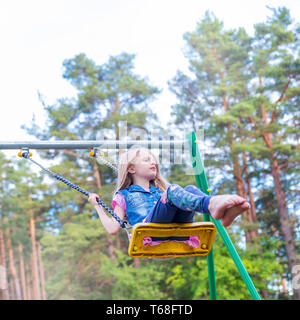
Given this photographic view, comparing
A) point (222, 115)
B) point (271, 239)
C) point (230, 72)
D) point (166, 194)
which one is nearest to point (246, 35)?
point (230, 72)

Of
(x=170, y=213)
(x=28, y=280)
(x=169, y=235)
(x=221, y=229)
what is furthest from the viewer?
(x=28, y=280)

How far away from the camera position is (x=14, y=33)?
50.2 feet

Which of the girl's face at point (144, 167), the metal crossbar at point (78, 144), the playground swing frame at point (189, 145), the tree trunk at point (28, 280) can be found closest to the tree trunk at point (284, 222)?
the playground swing frame at point (189, 145)

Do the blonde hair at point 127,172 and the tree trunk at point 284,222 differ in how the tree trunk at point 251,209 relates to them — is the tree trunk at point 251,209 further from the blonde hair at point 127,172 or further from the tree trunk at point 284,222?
the blonde hair at point 127,172

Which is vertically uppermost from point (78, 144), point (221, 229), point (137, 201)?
point (78, 144)

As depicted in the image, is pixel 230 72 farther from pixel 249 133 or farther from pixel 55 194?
pixel 55 194

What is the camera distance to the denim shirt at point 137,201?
339 cm

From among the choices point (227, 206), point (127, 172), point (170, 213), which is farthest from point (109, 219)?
point (227, 206)

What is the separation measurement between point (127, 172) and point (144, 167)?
0.47ft

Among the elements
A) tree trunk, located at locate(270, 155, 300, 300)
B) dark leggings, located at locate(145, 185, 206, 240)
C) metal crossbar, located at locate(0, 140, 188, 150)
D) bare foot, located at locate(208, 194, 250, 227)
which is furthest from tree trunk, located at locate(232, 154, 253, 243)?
bare foot, located at locate(208, 194, 250, 227)

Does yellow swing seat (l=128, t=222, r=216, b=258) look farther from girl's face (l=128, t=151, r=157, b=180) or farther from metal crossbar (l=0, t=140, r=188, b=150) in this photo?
metal crossbar (l=0, t=140, r=188, b=150)

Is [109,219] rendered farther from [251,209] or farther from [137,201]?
[251,209]

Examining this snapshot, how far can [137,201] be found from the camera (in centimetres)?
343
